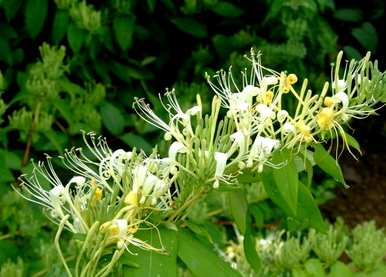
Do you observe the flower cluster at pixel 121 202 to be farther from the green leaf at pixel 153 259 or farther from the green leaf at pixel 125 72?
the green leaf at pixel 125 72

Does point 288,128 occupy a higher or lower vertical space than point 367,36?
higher

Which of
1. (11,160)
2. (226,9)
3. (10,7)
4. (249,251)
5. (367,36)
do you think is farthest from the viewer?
(367,36)

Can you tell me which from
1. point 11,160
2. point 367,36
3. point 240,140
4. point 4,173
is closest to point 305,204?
point 240,140

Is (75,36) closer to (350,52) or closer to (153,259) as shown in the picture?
(350,52)

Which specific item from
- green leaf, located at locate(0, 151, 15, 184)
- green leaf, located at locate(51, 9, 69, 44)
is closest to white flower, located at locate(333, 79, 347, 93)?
green leaf, located at locate(0, 151, 15, 184)

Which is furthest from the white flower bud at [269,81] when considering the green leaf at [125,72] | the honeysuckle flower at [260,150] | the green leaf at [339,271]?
the green leaf at [125,72]

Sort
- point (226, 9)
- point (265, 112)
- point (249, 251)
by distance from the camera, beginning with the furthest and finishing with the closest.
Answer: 1. point (226, 9)
2. point (249, 251)
3. point (265, 112)

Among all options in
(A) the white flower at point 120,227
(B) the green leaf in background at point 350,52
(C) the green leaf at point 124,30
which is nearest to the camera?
(A) the white flower at point 120,227

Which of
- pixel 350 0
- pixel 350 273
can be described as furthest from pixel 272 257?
pixel 350 0
